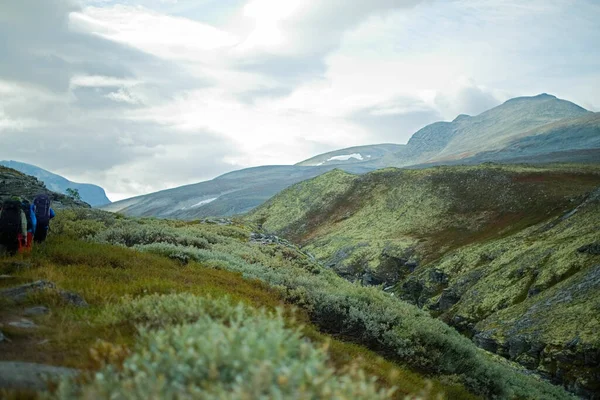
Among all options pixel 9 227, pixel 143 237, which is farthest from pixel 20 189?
pixel 9 227

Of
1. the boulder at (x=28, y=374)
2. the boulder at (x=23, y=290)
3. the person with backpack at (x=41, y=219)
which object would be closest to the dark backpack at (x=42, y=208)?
the person with backpack at (x=41, y=219)

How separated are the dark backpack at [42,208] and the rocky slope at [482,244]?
86.5 ft

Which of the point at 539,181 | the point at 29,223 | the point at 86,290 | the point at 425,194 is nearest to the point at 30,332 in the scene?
the point at 86,290

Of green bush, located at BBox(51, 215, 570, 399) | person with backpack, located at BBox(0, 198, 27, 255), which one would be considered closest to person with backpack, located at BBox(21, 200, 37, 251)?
person with backpack, located at BBox(0, 198, 27, 255)

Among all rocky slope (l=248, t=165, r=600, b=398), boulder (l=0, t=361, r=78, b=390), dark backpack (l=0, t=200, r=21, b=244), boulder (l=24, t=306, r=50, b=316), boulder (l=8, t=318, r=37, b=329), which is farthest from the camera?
rocky slope (l=248, t=165, r=600, b=398)

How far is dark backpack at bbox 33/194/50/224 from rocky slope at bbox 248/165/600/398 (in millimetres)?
26351

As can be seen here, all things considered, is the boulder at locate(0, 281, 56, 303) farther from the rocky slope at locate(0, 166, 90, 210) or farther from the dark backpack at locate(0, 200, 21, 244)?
the rocky slope at locate(0, 166, 90, 210)

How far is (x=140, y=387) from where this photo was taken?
4.14 m

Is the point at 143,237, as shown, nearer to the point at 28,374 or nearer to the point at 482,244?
the point at 28,374

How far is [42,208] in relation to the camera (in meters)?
15.7

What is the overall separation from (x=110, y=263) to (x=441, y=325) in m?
11.8

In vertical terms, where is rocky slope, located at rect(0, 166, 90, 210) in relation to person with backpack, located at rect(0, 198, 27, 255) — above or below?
above

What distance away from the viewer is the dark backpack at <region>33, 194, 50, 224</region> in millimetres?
15445

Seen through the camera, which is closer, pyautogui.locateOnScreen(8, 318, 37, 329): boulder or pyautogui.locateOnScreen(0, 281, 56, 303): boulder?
pyautogui.locateOnScreen(8, 318, 37, 329): boulder
